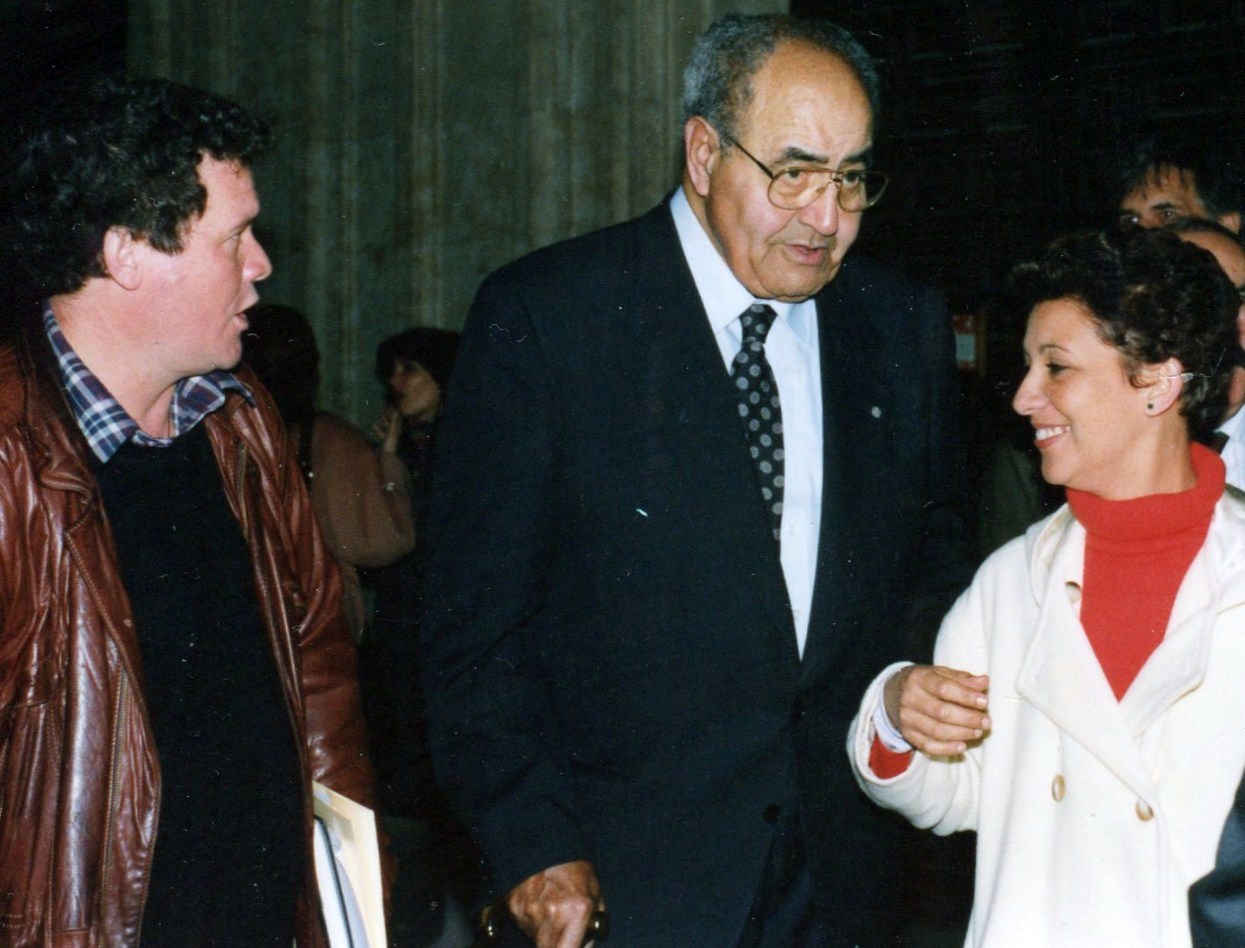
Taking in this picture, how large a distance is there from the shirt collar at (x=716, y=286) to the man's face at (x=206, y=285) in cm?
88

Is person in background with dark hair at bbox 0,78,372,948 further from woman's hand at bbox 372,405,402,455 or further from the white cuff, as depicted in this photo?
woman's hand at bbox 372,405,402,455

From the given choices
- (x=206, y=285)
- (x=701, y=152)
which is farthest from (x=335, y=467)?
(x=206, y=285)

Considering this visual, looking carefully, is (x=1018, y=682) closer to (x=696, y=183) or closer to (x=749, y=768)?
(x=749, y=768)

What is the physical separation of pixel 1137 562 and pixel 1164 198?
1.95 m

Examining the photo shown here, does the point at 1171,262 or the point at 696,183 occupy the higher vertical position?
the point at 696,183

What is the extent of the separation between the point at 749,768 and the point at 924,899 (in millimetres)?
3165

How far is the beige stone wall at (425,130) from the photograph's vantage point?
6762 mm

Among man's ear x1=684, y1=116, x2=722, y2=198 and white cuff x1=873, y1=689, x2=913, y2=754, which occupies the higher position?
man's ear x1=684, y1=116, x2=722, y2=198

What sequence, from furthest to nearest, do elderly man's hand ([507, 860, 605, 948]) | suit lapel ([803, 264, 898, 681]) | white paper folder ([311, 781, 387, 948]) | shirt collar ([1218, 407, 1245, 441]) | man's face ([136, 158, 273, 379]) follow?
1. shirt collar ([1218, 407, 1245, 441])
2. suit lapel ([803, 264, 898, 681])
3. elderly man's hand ([507, 860, 605, 948])
4. man's face ([136, 158, 273, 379])
5. white paper folder ([311, 781, 387, 948])

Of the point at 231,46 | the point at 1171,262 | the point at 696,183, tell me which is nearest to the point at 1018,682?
the point at 1171,262

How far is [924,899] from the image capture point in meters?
5.67

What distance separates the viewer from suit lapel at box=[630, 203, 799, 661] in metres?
2.80

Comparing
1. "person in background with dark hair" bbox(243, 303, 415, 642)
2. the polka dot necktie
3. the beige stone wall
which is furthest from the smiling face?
the beige stone wall

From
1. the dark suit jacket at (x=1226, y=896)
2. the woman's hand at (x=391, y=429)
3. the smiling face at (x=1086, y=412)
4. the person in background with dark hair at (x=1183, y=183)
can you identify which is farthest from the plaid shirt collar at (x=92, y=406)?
the woman's hand at (x=391, y=429)
